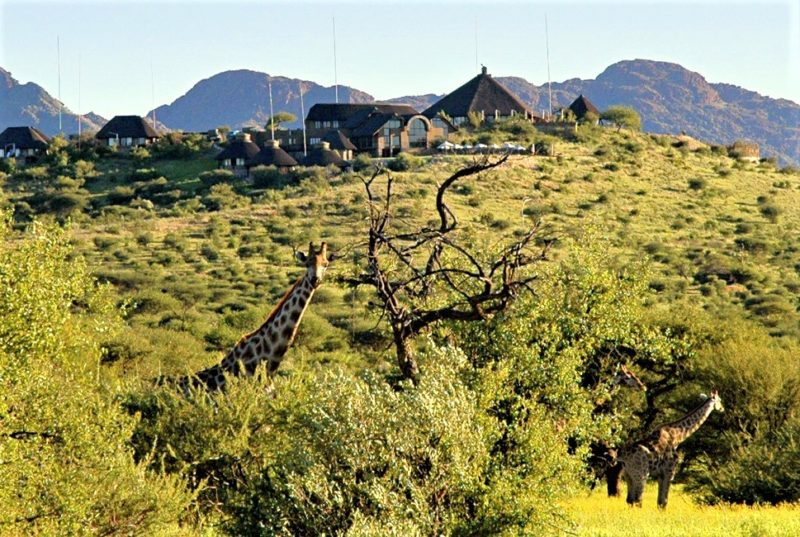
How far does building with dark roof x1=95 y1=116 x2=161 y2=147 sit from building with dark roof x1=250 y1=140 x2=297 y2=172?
590 inches

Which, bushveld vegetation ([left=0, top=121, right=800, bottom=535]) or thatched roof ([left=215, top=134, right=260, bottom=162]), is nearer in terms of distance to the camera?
bushveld vegetation ([left=0, top=121, right=800, bottom=535])

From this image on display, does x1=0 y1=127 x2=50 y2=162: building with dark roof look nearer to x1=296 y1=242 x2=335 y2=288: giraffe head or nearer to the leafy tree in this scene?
the leafy tree

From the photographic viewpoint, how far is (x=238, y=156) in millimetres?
100000

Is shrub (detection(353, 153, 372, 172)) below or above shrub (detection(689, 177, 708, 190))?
above

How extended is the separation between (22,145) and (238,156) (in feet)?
68.9

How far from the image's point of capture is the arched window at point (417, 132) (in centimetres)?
10450

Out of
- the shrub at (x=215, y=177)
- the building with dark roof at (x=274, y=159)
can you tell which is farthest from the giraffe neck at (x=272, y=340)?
the building with dark roof at (x=274, y=159)

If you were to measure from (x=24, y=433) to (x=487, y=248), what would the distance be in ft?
39.5

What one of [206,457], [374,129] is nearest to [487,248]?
[206,457]

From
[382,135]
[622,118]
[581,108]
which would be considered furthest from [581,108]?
[382,135]

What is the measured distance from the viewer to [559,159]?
10231cm

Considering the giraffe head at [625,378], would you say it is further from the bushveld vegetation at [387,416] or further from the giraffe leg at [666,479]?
the giraffe leg at [666,479]

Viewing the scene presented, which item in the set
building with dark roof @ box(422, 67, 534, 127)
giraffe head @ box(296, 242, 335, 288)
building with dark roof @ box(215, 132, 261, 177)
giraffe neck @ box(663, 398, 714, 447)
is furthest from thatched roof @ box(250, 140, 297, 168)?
giraffe head @ box(296, 242, 335, 288)

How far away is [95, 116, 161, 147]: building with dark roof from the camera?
112 meters
